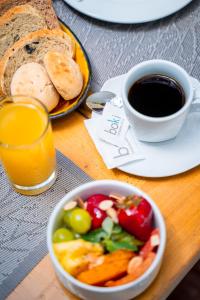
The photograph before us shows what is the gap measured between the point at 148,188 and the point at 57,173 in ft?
0.59

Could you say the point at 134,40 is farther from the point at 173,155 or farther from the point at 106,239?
the point at 106,239

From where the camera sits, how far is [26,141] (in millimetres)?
830

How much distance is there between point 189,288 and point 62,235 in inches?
28.9

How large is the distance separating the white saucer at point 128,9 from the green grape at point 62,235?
1.84ft

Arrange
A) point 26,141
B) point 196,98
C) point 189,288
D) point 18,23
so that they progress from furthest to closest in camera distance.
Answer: point 189,288, point 18,23, point 196,98, point 26,141

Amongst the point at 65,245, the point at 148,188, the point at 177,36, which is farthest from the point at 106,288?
the point at 177,36

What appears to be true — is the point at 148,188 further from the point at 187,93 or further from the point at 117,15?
the point at 117,15

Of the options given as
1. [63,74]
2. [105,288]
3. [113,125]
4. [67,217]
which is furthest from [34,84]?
[105,288]

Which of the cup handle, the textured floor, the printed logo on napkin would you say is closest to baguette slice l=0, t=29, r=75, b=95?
the printed logo on napkin

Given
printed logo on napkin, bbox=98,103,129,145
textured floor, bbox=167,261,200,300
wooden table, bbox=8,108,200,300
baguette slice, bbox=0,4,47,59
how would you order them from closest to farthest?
wooden table, bbox=8,108,200,300 → printed logo on napkin, bbox=98,103,129,145 → baguette slice, bbox=0,4,47,59 → textured floor, bbox=167,261,200,300

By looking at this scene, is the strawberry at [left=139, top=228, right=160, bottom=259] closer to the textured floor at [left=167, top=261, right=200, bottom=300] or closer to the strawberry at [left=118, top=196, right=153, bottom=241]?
the strawberry at [left=118, top=196, right=153, bottom=241]

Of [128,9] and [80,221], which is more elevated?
[128,9]

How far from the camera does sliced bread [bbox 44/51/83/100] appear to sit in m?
0.93

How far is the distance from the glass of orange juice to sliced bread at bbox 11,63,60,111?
67 millimetres
